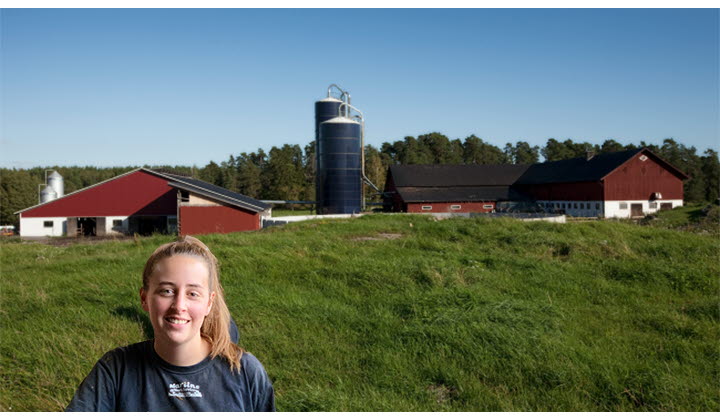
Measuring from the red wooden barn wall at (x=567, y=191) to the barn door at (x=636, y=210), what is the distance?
263cm

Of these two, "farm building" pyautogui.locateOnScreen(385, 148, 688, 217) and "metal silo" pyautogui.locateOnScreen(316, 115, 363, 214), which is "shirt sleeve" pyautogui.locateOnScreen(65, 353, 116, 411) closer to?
"metal silo" pyautogui.locateOnScreen(316, 115, 363, 214)

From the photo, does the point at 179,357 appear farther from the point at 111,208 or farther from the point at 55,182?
the point at 55,182

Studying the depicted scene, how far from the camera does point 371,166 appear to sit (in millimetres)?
58219

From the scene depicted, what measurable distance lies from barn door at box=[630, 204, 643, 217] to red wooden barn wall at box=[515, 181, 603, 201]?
8.62 feet

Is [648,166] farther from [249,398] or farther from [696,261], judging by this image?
[249,398]

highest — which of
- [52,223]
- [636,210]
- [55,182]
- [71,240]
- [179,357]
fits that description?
[55,182]

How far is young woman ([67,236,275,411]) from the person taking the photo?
1.74 m

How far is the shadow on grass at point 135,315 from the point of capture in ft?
21.4

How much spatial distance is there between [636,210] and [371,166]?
2870 centimetres

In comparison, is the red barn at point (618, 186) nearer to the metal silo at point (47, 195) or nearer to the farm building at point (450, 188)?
the farm building at point (450, 188)

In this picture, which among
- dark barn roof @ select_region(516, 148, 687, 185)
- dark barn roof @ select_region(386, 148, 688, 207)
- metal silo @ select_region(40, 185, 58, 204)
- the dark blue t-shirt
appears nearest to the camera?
the dark blue t-shirt

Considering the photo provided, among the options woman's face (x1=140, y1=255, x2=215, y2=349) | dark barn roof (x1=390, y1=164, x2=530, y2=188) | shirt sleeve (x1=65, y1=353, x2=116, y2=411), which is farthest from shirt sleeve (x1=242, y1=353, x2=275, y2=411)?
dark barn roof (x1=390, y1=164, x2=530, y2=188)

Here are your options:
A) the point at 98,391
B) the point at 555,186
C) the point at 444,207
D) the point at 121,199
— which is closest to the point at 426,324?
the point at 98,391

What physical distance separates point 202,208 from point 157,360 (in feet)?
78.3
